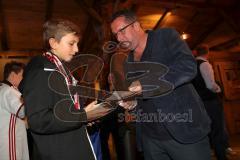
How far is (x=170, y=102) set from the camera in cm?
166

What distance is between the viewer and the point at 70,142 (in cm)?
142

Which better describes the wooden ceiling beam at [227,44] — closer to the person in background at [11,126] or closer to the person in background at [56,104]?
the person in background at [11,126]

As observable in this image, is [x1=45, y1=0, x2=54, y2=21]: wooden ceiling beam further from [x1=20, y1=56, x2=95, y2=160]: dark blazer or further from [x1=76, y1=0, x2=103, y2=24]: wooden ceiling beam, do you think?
[x1=20, y1=56, x2=95, y2=160]: dark blazer

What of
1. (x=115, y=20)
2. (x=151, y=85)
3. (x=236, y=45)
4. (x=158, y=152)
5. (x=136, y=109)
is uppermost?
(x=236, y=45)

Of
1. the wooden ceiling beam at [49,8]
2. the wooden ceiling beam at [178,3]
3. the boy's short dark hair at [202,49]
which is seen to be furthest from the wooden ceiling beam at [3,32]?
the boy's short dark hair at [202,49]

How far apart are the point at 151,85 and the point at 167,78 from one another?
109mm

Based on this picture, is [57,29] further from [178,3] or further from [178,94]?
[178,3]

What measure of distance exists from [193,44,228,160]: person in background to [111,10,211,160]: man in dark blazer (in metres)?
1.95

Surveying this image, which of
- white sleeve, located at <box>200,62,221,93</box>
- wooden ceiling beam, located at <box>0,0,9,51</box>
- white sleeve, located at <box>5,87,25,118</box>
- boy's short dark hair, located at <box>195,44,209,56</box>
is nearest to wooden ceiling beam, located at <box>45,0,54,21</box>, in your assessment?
wooden ceiling beam, located at <box>0,0,9,51</box>

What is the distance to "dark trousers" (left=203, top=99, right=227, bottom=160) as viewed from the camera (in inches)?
140

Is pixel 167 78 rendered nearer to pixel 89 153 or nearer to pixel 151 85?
pixel 151 85

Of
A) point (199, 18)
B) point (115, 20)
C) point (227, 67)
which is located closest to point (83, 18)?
point (199, 18)

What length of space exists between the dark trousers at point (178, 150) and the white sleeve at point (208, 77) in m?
1.95

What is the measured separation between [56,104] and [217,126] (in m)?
2.82
